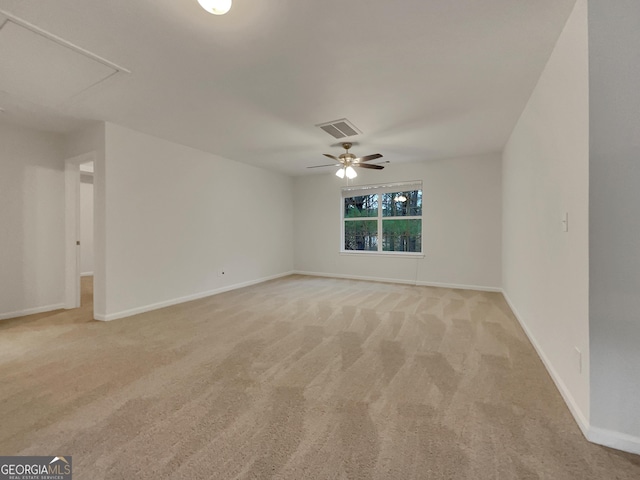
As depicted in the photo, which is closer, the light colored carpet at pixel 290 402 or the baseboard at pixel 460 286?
the light colored carpet at pixel 290 402

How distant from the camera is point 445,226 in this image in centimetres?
544

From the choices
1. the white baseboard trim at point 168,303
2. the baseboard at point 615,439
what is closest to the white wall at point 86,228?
the white baseboard trim at point 168,303

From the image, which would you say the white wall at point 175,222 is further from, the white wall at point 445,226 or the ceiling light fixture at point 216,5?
the ceiling light fixture at point 216,5

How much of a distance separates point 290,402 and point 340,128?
319 centimetres

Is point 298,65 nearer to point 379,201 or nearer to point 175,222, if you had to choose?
point 175,222

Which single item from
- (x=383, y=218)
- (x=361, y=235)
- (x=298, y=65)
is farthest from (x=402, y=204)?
(x=298, y=65)

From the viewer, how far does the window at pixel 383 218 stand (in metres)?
5.87

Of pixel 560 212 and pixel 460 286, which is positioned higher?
pixel 560 212

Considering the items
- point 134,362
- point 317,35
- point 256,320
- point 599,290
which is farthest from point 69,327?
point 599,290

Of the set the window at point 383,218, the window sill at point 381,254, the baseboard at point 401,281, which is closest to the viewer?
the baseboard at point 401,281

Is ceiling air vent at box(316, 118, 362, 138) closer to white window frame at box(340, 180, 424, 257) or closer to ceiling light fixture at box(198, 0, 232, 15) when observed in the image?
ceiling light fixture at box(198, 0, 232, 15)

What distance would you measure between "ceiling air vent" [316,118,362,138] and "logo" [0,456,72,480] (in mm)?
3624

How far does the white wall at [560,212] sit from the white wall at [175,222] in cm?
463

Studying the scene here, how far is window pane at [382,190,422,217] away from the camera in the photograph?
5.83 m
